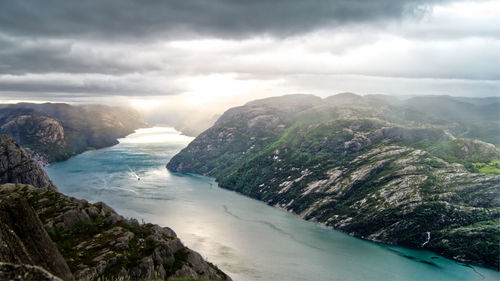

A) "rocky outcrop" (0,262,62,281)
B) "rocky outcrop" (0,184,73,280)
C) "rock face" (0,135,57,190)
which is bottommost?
"rock face" (0,135,57,190)

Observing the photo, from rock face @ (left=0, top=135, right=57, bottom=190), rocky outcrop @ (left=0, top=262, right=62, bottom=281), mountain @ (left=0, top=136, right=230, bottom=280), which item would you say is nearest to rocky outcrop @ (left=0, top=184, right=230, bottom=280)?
mountain @ (left=0, top=136, right=230, bottom=280)

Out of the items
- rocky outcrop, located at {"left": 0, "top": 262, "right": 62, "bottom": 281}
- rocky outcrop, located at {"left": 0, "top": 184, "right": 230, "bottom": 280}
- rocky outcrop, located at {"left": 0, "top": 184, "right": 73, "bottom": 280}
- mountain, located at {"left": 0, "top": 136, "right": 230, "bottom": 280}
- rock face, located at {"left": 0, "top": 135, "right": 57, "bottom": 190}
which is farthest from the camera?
rock face, located at {"left": 0, "top": 135, "right": 57, "bottom": 190}

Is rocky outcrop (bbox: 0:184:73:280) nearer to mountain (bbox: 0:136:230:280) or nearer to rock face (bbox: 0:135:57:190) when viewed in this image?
mountain (bbox: 0:136:230:280)

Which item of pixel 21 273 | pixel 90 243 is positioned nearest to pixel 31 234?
pixel 21 273

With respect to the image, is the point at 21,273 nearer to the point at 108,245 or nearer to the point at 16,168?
the point at 108,245

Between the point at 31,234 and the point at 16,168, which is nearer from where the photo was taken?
the point at 31,234

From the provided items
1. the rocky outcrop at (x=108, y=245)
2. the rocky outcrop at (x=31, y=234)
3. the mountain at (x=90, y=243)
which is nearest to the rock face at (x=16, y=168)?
the mountain at (x=90, y=243)
